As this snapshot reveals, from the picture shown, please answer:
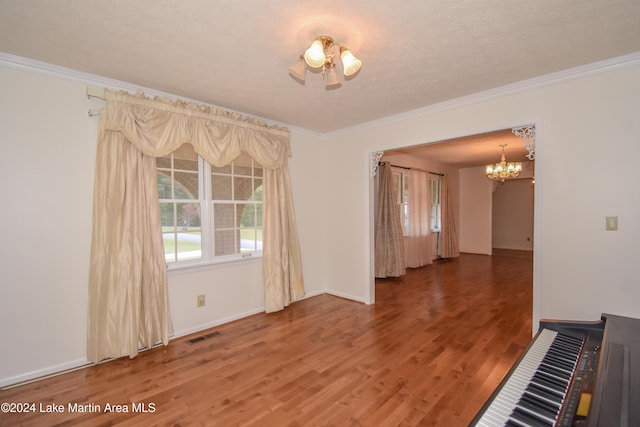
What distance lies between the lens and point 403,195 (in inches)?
259

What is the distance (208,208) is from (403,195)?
180 inches

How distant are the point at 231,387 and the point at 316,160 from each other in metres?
3.29

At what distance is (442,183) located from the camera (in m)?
7.70

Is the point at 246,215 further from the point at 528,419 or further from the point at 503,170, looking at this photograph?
the point at 503,170

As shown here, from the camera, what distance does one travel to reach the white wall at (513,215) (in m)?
9.09

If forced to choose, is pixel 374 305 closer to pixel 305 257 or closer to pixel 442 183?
pixel 305 257

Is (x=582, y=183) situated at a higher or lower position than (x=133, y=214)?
higher

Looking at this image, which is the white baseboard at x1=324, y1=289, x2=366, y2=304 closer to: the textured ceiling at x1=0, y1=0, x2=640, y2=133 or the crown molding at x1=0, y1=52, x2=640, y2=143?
the crown molding at x1=0, y1=52, x2=640, y2=143

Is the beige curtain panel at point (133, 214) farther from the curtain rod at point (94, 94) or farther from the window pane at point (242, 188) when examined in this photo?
the window pane at point (242, 188)

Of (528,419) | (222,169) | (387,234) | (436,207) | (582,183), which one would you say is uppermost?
(222,169)

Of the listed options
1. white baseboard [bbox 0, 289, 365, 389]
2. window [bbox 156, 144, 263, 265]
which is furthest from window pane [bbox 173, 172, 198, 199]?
white baseboard [bbox 0, 289, 365, 389]

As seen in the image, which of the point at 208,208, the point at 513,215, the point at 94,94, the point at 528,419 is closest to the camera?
the point at 528,419

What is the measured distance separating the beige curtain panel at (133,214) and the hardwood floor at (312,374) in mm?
314

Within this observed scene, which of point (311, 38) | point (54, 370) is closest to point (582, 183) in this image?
point (311, 38)
